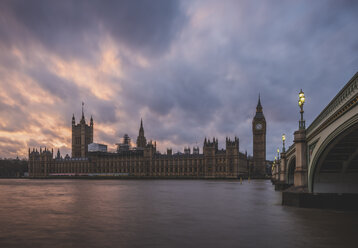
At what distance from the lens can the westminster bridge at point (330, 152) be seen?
55.5 ft

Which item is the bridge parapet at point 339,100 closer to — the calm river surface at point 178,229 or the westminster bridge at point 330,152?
the westminster bridge at point 330,152

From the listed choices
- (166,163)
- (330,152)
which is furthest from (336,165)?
(166,163)

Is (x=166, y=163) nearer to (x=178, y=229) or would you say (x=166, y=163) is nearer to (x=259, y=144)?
(x=259, y=144)

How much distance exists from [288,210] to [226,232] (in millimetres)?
9388

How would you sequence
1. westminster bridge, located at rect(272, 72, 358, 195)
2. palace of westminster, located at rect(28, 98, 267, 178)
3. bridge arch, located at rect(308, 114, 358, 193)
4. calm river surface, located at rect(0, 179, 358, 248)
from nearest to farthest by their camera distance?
calm river surface, located at rect(0, 179, 358, 248), westminster bridge, located at rect(272, 72, 358, 195), bridge arch, located at rect(308, 114, 358, 193), palace of westminster, located at rect(28, 98, 267, 178)

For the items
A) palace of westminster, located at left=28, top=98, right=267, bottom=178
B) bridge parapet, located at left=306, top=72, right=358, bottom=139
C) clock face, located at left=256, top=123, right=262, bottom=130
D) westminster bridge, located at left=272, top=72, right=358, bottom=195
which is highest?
clock face, located at left=256, top=123, right=262, bottom=130

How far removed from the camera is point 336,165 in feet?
82.9

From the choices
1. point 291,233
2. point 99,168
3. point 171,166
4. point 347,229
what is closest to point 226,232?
point 291,233

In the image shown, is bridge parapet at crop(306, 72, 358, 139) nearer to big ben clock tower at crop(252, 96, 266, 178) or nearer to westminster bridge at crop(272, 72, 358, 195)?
westminster bridge at crop(272, 72, 358, 195)

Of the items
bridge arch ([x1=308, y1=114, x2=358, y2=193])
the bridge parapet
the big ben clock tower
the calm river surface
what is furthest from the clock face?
the bridge parapet

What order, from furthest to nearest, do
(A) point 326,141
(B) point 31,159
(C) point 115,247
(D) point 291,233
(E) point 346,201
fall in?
(B) point 31,159 < (E) point 346,201 < (A) point 326,141 < (D) point 291,233 < (C) point 115,247

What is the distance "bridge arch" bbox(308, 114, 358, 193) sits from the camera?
19614mm

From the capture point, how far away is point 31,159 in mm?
197250

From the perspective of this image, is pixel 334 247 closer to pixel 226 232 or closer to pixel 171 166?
pixel 226 232
